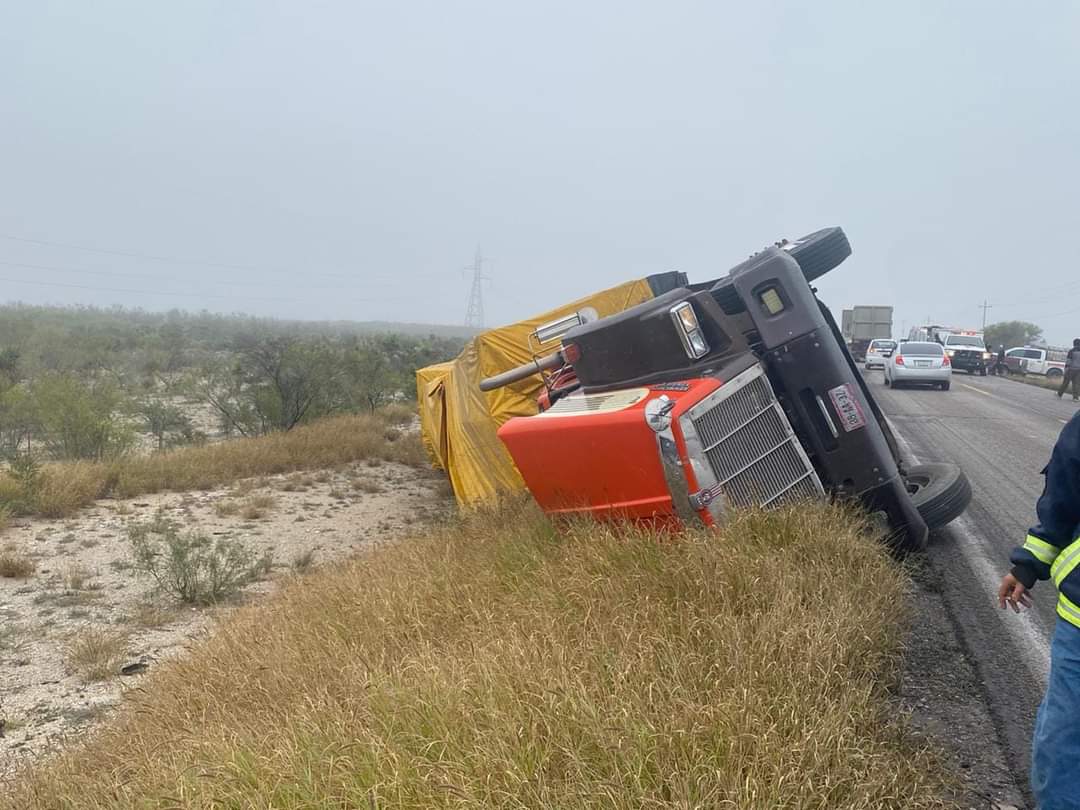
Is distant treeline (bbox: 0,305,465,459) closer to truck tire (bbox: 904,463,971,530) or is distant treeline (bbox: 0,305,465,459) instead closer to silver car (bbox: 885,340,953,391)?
truck tire (bbox: 904,463,971,530)

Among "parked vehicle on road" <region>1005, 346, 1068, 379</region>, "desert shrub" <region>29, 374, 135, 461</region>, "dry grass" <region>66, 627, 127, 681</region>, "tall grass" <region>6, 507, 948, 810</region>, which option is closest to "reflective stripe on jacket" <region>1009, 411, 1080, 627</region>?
"tall grass" <region>6, 507, 948, 810</region>

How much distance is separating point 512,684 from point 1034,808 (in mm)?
1843

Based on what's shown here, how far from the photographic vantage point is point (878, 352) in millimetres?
35094

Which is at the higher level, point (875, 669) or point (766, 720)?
point (766, 720)

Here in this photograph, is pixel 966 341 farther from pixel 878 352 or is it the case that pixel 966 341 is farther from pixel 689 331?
pixel 689 331

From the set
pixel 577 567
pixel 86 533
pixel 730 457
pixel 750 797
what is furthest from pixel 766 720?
pixel 86 533

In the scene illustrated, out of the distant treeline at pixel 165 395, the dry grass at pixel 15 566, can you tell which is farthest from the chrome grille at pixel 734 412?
the distant treeline at pixel 165 395

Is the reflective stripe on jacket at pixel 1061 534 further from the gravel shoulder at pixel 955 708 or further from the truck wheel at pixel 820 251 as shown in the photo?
the truck wheel at pixel 820 251

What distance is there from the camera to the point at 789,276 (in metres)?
5.18

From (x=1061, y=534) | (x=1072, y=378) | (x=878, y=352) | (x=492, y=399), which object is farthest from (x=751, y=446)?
(x=878, y=352)

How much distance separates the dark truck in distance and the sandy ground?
3.00 meters

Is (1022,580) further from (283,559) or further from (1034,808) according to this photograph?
(283,559)

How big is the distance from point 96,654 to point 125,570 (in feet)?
8.37

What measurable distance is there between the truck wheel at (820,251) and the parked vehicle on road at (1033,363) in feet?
122
